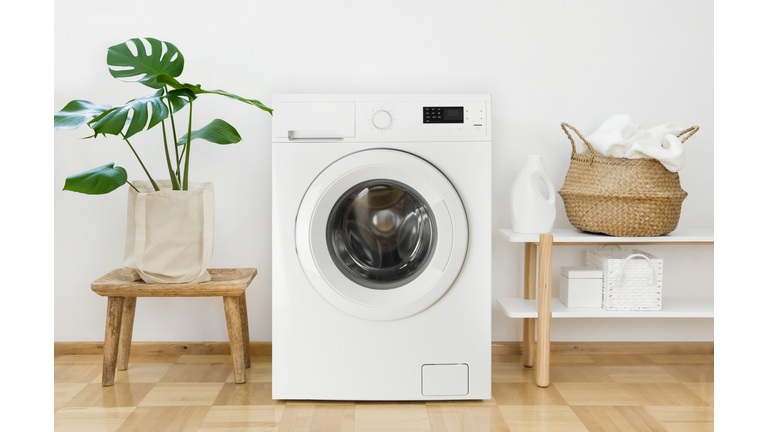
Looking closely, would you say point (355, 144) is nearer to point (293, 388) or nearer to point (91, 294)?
point (293, 388)

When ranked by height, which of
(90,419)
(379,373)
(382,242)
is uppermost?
(382,242)

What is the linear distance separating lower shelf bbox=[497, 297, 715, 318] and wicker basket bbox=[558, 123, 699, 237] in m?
0.25

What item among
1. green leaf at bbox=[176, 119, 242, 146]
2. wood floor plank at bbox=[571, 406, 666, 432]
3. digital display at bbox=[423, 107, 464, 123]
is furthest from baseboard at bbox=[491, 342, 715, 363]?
green leaf at bbox=[176, 119, 242, 146]

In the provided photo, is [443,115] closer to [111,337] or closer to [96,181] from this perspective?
[96,181]

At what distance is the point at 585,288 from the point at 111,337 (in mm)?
1506

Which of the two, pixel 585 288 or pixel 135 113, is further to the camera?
pixel 585 288

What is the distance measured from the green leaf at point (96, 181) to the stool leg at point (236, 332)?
468 mm

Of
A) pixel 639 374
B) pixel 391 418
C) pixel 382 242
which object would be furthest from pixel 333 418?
pixel 639 374

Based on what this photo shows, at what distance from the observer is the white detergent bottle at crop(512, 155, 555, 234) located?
171 centimetres

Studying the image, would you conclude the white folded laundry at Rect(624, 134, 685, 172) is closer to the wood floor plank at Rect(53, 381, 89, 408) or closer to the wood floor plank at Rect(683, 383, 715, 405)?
the wood floor plank at Rect(683, 383, 715, 405)

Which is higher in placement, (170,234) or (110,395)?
(170,234)

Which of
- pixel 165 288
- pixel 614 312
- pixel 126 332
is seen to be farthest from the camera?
pixel 126 332

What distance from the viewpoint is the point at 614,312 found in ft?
5.51

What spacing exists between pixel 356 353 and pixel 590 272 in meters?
0.80
